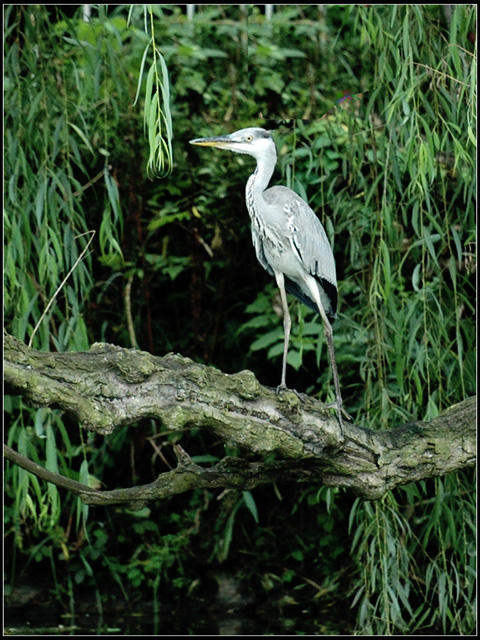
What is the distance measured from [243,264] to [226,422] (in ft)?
7.84

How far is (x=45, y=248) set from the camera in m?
2.35

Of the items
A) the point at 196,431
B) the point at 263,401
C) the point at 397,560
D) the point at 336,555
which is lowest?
the point at 336,555

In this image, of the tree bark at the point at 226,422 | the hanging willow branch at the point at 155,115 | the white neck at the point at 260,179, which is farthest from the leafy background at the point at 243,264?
the tree bark at the point at 226,422

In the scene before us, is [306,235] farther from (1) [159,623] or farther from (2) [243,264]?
(1) [159,623]

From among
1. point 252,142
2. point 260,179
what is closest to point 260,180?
point 260,179

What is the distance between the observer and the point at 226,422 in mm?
1732

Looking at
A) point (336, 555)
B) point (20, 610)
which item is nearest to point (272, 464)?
point (336, 555)

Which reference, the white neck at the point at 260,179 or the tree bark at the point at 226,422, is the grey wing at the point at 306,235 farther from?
the tree bark at the point at 226,422

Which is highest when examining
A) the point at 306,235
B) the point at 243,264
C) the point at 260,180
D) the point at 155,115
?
the point at 155,115

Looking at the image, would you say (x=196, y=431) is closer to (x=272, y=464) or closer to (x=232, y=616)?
(x=232, y=616)

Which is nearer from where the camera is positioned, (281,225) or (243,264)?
(281,225)

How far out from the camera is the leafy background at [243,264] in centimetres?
239

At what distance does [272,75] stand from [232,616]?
2223 mm

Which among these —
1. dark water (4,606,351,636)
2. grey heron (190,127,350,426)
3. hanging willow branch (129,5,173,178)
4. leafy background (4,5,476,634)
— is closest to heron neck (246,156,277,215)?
grey heron (190,127,350,426)
